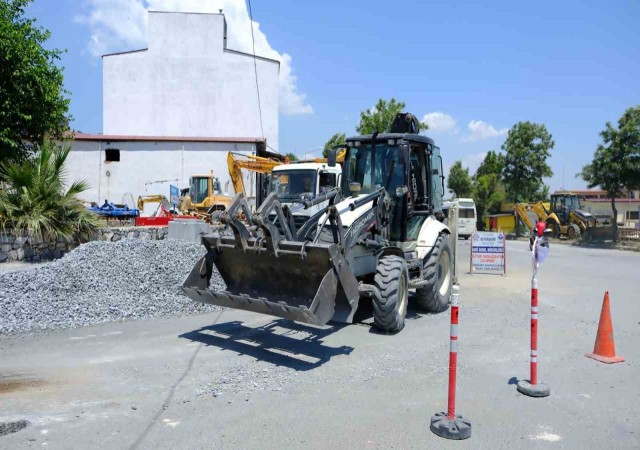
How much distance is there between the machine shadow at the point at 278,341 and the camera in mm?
6668

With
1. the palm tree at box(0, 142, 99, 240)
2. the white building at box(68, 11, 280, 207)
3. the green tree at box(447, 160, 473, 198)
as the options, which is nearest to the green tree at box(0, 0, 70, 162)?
the palm tree at box(0, 142, 99, 240)

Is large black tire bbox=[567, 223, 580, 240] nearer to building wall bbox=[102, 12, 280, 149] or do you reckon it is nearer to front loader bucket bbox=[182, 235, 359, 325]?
building wall bbox=[102, 12, 280, 149]

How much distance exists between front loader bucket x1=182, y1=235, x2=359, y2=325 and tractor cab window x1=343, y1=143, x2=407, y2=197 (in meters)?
2.32

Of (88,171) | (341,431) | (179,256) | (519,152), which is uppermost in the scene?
(519,152)

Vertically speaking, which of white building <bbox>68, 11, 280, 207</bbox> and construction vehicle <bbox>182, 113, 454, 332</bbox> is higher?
white building <bbox>68, 11, 280, 207</bbox>

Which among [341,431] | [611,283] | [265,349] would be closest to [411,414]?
[341,431]

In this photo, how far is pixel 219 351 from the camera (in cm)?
699

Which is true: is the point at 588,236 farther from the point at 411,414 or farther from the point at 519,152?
the point at 411,414

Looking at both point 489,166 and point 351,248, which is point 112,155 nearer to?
point 351,248

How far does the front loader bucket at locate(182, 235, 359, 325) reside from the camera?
637 cm

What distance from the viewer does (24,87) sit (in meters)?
15.1

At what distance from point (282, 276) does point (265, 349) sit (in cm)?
102

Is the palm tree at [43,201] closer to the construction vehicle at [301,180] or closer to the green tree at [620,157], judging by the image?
the construction vehicle at [301,180]

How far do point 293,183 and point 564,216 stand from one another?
94.0 feet
